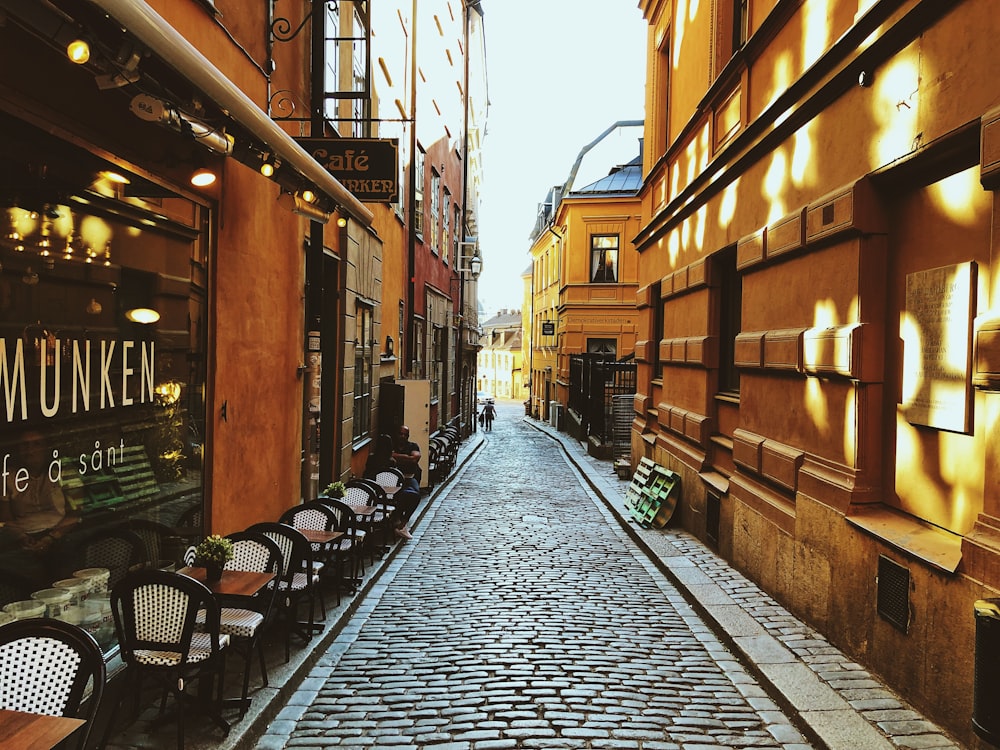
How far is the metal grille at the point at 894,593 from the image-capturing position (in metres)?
4.97

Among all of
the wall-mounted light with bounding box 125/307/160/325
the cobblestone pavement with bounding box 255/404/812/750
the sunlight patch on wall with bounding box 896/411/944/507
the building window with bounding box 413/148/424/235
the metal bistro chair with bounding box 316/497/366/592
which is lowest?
the cobblestone pavement with bounding box 255/404/812/750

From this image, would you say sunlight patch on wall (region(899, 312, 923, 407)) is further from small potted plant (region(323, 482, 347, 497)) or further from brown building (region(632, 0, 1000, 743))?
small potted plant (region(323, 482, 347, 497))

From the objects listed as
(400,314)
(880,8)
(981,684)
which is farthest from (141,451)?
(400,314)

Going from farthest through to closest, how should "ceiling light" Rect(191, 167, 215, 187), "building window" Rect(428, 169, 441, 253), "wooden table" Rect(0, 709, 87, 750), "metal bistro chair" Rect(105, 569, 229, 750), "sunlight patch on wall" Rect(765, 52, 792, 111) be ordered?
1. "building window" Rect(428, 169, 441, 253)
2. "sunlight patch on wall" Rect(765, 52, 792, 111)
3. "ceiling light" Rect(191, 167, 215, 187)
4. "metal bistro chair" Rect(105, 569, 229, 750)
5. "wooden table" Rect(0, 709, 87, 750)

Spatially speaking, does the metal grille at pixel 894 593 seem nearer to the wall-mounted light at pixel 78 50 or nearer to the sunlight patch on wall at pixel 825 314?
the sunlight patch on wall at pixel 825 314

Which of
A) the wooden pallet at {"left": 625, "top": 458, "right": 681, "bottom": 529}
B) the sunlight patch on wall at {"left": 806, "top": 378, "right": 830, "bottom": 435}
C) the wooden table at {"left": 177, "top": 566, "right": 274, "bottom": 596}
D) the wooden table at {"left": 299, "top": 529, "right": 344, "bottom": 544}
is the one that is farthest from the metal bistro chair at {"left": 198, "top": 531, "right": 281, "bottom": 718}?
the wooden pallet at {"left": 625, "top": 458, "right": 681, "bottom": 529}

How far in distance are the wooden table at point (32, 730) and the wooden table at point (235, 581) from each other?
1836mm

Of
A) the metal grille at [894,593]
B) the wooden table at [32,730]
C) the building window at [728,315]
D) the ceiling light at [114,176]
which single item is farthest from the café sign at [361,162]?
the wooden table at [32,730]

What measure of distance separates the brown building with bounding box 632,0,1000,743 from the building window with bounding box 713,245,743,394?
0.06 meters

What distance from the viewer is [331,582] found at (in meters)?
7.86

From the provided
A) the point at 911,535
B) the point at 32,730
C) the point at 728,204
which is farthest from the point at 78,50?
the point at 728,204

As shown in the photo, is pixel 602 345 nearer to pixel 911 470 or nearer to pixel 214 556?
pixel 911 470

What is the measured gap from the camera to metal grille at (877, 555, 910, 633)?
4.97m

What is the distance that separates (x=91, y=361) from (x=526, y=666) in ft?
12.3
